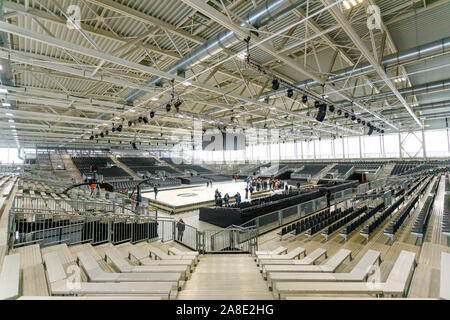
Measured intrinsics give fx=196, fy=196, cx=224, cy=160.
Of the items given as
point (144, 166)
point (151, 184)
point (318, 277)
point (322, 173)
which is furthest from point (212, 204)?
point (144, 166)

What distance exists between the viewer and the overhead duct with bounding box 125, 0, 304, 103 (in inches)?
184

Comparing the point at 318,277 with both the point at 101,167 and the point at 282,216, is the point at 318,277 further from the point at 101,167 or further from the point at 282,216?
the point at 101,167

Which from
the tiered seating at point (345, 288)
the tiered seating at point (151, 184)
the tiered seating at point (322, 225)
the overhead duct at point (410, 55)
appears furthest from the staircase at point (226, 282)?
the tiered seating at point (151, 184)

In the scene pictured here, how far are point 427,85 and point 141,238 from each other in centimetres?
1723

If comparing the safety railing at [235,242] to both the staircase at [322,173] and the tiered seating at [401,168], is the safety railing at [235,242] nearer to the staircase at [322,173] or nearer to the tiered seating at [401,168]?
the staircase at [322,173]

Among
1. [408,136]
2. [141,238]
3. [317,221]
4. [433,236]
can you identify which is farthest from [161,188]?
[408,136]

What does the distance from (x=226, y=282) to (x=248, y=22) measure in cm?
624

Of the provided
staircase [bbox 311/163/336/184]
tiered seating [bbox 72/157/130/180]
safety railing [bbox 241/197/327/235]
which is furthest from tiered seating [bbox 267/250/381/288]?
tiered seating [bbox 72/157/130/180]

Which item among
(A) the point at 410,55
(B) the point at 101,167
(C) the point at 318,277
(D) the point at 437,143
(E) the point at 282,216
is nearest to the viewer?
(C) the point at 318,277

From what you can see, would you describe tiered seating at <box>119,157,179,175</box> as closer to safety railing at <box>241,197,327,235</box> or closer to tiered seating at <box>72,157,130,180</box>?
A: tiered seating at <box>72,157,130,180</box>

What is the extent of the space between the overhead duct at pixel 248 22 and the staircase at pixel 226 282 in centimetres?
607

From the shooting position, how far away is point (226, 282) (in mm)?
3943

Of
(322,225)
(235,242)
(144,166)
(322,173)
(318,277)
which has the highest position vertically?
(144,166)
